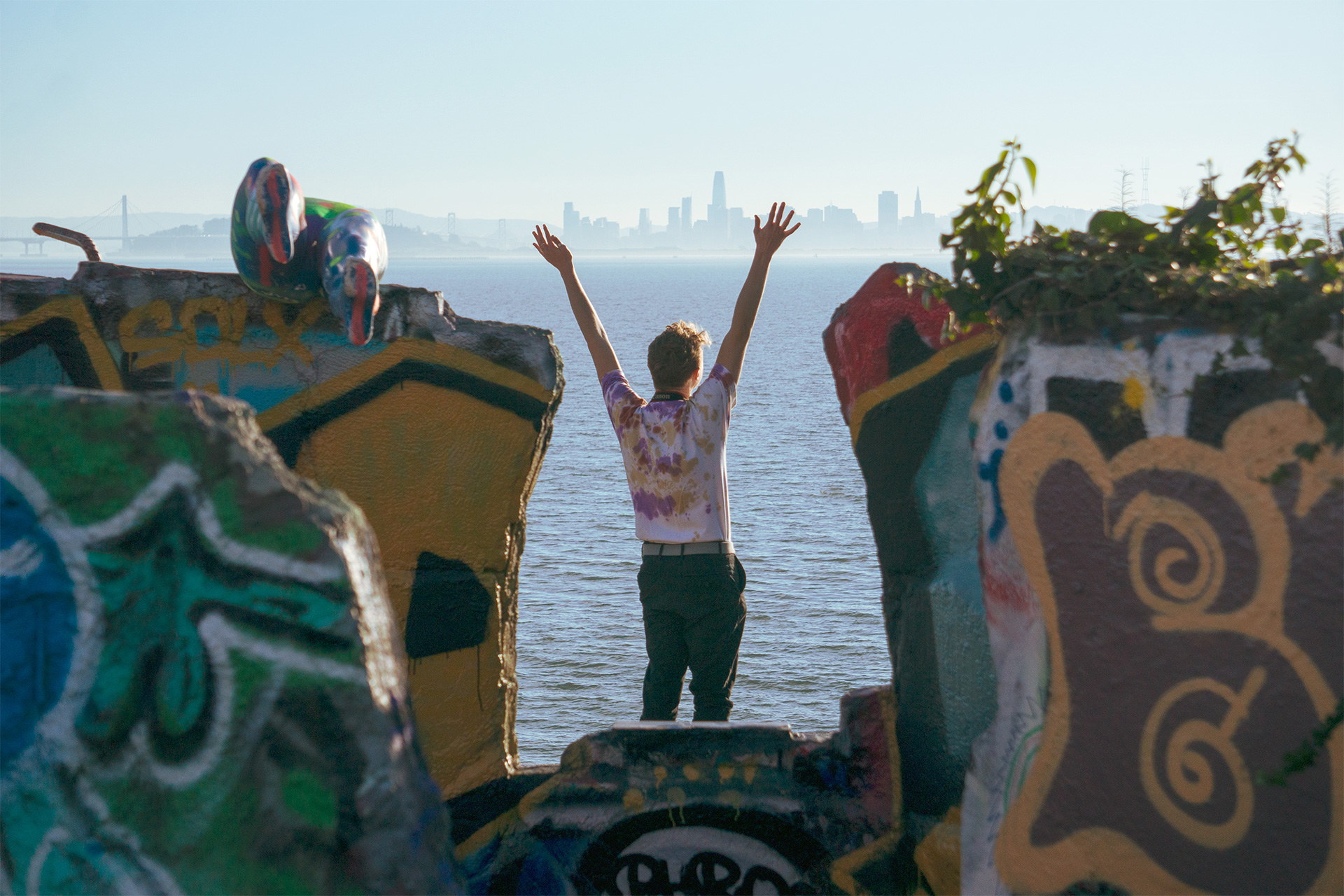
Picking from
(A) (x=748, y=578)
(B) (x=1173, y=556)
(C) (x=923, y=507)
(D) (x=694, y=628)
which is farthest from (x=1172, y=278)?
(A) (x=748, y=578)

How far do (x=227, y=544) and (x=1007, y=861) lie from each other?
249cm

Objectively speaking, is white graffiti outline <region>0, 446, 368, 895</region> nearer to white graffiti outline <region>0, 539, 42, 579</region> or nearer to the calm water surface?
white graffiti outline <region>0, 539, 42, 579</region>

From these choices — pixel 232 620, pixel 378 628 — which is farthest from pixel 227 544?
pixel 378 628

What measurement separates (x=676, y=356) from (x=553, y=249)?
899 mm

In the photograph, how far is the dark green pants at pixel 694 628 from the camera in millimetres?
4699

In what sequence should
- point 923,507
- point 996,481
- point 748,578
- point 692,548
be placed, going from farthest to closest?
point 748,578
point 692,548
point 923,507
point 996,481

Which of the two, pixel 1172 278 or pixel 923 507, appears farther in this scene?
pixel 923 507

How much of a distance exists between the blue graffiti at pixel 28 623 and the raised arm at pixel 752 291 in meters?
2.51

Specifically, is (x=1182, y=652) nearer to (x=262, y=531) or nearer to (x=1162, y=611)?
(x=1162, y=611)

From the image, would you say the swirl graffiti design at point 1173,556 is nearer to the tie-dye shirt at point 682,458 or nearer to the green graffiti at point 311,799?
the tie-dye shirt at point 682,458

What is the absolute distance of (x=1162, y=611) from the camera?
3.25m

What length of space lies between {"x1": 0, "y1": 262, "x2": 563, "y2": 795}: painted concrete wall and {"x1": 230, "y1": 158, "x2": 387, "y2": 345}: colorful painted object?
0.72 feet

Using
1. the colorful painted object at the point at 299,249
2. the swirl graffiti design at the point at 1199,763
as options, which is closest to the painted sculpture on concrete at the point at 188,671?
the colorful painted object at the point at 299,249

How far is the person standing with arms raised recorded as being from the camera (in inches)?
183
